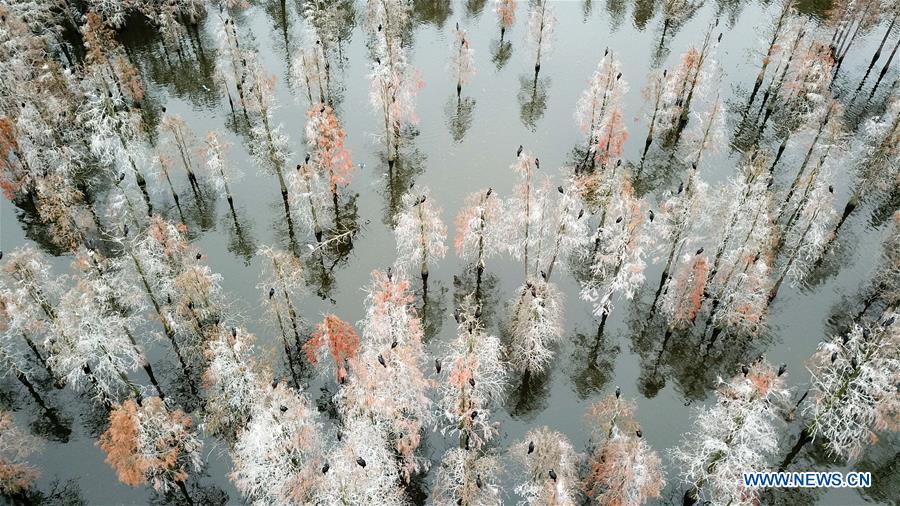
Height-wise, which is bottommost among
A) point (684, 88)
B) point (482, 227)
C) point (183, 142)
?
point (482, 227)

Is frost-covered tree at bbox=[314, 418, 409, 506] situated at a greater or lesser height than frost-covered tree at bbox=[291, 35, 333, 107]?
lesser

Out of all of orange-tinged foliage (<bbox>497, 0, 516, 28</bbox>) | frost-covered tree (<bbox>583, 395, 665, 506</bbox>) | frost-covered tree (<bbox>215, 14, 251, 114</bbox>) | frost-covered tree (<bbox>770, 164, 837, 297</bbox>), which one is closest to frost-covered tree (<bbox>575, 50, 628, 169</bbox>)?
frost-covered tree (<bbox>770, 164, 837, 297</bbox>)

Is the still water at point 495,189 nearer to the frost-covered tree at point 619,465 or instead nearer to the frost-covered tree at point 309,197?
the frost-covered tree at point 309,197

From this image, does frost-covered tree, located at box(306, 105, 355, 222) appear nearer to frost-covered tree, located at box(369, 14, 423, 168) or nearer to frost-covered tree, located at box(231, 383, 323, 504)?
frost-covered tree, located at box(369, 14, 423, 168)

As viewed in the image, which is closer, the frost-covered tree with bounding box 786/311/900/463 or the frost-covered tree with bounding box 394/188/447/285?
the frost-covered tree with bounding box 786/311/900/463

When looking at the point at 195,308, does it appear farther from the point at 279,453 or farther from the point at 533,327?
the point at 533,327

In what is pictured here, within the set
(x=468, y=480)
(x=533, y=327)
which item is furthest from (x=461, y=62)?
(x=468, y=480)
